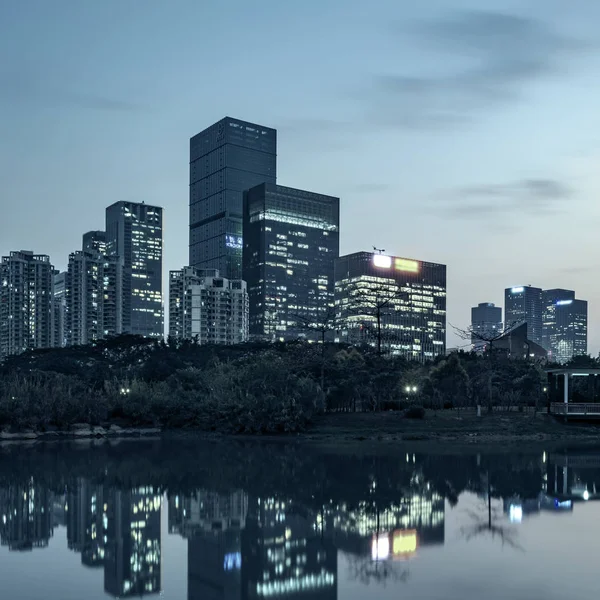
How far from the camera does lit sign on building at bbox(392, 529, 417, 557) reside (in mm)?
18494

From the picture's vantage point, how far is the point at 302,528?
21344 millimetres

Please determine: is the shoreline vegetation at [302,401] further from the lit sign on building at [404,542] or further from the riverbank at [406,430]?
the lit sign on building at [404,542]

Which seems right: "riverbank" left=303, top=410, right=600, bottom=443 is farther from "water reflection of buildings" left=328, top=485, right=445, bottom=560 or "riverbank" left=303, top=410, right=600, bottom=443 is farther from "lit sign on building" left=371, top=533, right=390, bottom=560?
"lit sign on building" left=371, top=533, right=390, bottom=560

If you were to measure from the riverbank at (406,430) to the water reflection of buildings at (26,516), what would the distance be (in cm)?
2089

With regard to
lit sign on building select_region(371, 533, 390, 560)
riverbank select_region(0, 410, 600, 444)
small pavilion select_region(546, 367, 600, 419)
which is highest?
small pavilion select_region(546, 367, 600, 419)

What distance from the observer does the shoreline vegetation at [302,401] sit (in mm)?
49812

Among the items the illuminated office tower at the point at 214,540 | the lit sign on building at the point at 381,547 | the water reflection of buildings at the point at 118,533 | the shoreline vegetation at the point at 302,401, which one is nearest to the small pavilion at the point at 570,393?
the shoreline vegetation at the point at 302,401

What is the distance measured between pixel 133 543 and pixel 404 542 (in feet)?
22.9

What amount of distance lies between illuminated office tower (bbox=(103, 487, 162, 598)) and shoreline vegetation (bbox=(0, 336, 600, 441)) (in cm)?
2229

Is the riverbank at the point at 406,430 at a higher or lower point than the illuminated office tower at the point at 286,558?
lower

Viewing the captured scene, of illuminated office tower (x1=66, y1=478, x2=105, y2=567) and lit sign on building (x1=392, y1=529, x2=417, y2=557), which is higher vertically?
lit sign on building (x1=392, y1=529, x2=417, y2=557)

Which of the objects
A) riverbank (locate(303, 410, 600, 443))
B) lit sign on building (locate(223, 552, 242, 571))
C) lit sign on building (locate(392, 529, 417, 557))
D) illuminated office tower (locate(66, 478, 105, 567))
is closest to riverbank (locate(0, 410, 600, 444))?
riverbank (locate(303, 410, 600, 443))

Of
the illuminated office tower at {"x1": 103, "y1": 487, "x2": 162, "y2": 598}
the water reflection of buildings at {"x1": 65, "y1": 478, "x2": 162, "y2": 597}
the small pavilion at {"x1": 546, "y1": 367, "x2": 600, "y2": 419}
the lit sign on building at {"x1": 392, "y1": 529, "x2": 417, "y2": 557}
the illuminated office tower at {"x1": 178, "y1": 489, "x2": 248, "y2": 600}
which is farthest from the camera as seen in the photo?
the small pavilion at {"x1": 546, "y1": 367, "x2": 600, "y2": 419}

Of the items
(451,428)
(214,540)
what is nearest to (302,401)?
(451,428)
